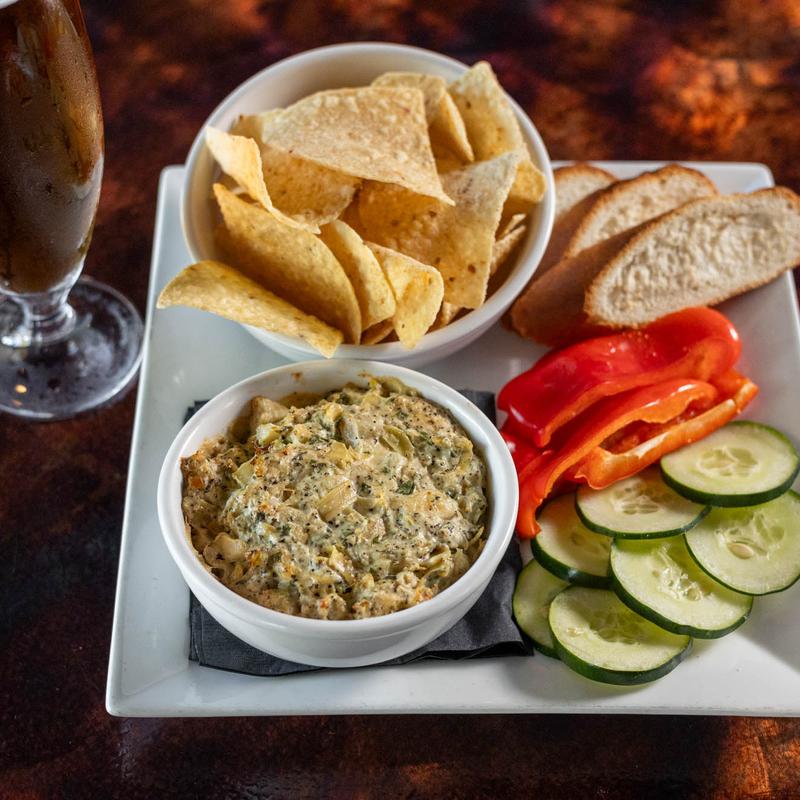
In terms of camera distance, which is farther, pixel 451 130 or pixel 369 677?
pixel 451 130

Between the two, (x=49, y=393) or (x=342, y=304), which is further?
(x=49, y=393)

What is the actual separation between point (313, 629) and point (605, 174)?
5.39ft

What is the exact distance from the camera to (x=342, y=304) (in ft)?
7.72

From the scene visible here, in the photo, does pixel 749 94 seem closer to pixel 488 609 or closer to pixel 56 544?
pixel 488 609

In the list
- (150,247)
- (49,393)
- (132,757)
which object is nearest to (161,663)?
(132,757)

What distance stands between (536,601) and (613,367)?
2.03ft

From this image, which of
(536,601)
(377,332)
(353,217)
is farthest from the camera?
(353,217)

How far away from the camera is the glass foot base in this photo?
2709 mm

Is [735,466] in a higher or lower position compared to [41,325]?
higher

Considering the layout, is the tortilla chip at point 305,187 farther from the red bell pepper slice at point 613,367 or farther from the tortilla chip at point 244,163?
the red bell pepper slice at point 613,367

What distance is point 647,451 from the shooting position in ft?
7.74

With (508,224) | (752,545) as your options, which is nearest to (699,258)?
(508,224)

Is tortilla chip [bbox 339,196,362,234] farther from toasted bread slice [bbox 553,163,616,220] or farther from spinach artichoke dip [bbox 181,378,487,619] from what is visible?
toasted bread slice [bbox 553,163,616,220]

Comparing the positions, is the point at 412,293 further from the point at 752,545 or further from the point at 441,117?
the point at 752,545
